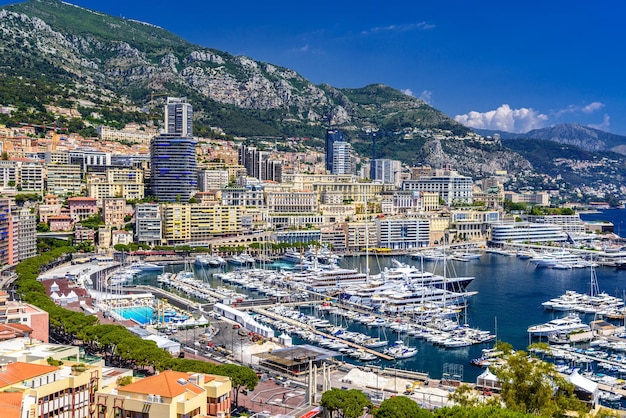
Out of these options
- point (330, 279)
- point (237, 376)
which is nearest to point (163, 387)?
point (237, 376)

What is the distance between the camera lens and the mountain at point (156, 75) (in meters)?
108

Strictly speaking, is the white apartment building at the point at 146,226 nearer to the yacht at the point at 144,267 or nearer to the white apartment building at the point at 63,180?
the yacht at the point at 144,267

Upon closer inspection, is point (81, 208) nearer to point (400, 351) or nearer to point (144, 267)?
point (144, 267)

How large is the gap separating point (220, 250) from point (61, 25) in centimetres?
8366

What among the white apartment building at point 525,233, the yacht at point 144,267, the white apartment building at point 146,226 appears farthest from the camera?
the white apartment building at point 525,233

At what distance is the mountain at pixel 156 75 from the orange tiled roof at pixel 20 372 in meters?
82.6

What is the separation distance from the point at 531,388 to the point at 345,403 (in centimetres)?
443

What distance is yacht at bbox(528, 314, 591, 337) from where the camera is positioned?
33.0 metres

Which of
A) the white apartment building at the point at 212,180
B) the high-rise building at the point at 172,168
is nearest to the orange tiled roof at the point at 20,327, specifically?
the high-rise building at the point at 172,168

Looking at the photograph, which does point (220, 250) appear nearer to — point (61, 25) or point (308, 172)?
point (308, 172)

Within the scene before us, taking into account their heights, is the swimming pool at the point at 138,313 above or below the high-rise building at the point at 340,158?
below

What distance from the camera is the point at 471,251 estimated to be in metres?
69.8

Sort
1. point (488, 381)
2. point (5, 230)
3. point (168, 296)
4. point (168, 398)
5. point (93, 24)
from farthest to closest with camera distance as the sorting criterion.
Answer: point (93, 24) → point (5, 230) → point (168, 296) → point (488, 381) → point (168, 398)

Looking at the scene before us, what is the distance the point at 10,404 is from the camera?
13398 millimetres
